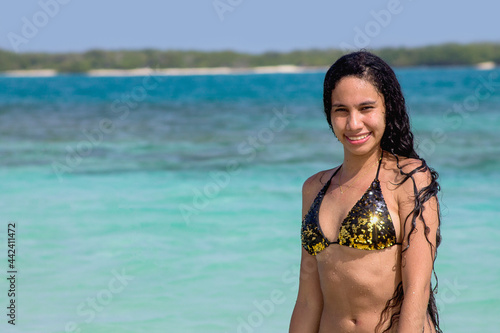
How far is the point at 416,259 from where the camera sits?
7.20 feet

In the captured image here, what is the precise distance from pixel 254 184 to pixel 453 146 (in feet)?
17.5

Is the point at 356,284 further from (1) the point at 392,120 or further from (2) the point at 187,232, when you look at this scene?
(2) the point at 187,232

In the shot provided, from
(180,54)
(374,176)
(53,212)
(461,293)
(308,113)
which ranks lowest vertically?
(374,176)

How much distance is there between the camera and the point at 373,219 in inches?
89.1

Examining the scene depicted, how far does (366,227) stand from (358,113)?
35 cm

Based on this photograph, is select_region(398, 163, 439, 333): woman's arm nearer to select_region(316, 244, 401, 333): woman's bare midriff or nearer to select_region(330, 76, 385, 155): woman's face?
select_region(316, 244, 401, 333): woman's bare midriff

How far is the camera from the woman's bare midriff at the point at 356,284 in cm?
228

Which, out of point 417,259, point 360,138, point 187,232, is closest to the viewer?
point 417,259

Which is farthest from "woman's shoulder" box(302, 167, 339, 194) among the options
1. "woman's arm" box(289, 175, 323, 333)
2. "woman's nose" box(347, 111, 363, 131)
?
"woman's nose" box(347, 111, 363, 131)

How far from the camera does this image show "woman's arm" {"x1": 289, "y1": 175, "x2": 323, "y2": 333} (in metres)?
2.49

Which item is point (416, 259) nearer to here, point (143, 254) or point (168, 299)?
point (168, 299)

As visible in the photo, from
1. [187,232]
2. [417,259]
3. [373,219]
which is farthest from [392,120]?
[187,232]

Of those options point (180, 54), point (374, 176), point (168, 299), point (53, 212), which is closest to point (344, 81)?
point (374, 176)

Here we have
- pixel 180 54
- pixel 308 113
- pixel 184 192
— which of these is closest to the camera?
pixel 184 192
